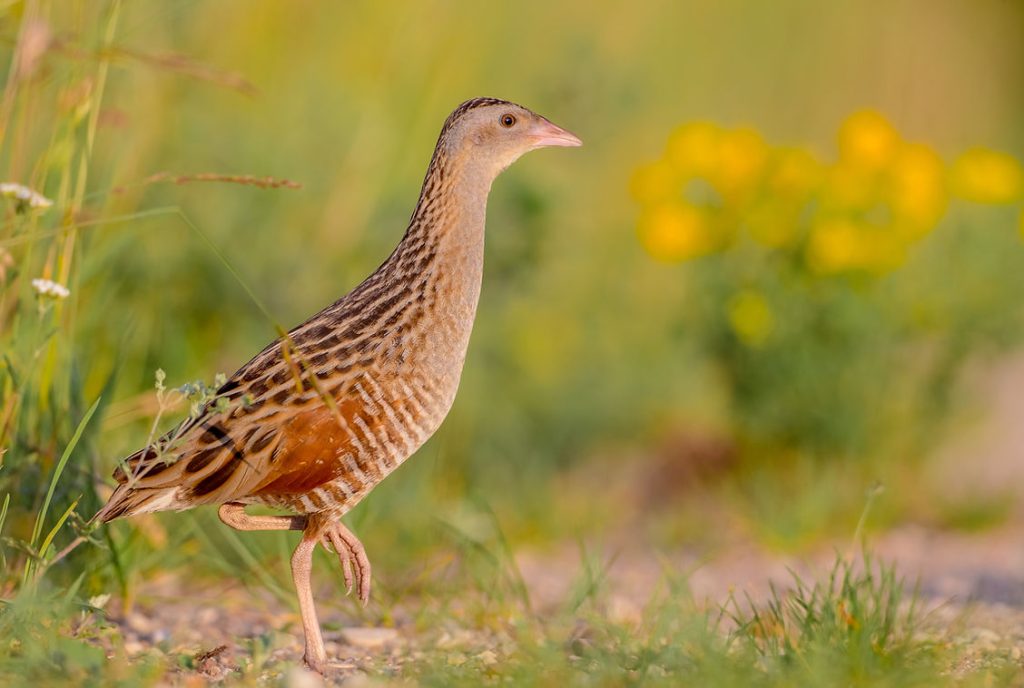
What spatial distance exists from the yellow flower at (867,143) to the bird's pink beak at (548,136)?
2658 millimetres

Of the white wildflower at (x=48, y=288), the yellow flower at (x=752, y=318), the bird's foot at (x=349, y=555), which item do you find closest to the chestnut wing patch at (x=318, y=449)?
the bird's foot at (x=349, y=555)

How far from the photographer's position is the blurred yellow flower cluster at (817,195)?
6.70 metres

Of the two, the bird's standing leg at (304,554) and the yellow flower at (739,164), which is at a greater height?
the yellow flower at (739,164)

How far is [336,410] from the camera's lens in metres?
3.87

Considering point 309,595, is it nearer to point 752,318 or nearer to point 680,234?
point 752,318

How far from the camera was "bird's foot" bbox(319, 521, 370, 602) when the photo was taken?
14.0ft

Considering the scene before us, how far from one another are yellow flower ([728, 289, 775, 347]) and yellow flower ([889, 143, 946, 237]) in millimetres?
771

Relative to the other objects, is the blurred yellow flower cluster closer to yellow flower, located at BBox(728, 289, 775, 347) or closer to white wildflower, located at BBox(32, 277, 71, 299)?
yellow flower, located at BBox(728, 289, 775, 347)

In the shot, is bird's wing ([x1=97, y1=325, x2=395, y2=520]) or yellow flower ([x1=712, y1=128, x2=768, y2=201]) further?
yellow flower ([x1=712, y1=128, x2=768, y2=201])

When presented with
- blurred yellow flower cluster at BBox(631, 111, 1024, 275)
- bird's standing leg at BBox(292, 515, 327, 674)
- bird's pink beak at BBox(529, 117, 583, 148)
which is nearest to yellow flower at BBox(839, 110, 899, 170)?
blurred yellow flower cluster at BBox(631, 111, 1024, 275)

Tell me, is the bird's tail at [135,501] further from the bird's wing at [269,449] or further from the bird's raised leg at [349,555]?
the bird's raised leg at [349,555]

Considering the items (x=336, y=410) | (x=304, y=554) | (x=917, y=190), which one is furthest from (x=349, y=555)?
(x=917, y=190)

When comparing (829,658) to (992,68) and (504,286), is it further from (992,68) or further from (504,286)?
(992,68)

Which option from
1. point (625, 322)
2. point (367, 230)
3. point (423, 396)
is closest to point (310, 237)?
point (367, 230)
